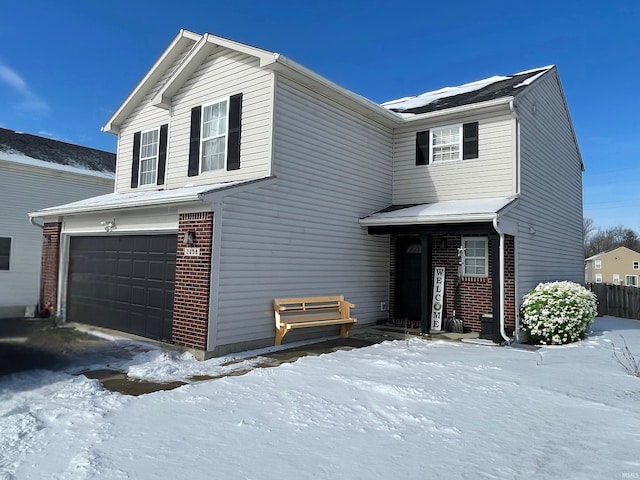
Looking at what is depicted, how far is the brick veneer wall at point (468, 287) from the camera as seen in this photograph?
1035cm

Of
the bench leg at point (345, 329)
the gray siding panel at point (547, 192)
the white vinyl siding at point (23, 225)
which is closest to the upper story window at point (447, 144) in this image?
the gray siding panel at point (547, 192)

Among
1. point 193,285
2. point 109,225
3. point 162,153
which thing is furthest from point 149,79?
point 193,285

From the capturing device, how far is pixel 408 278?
1244 centimetres

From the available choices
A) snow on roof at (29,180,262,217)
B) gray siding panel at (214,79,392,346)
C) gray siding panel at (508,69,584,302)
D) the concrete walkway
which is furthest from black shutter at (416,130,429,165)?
snow on roof at (29,180,262,217)

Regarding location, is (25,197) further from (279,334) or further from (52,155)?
(279,334)

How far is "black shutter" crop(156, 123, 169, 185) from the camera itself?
11.8 metres

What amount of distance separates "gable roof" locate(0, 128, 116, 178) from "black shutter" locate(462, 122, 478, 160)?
14.2 metres

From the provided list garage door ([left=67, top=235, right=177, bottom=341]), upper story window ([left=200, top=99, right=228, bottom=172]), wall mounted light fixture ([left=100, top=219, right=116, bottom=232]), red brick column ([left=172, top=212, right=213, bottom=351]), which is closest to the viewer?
red brick column ([left=172, top=212, right=213, bottom=351])

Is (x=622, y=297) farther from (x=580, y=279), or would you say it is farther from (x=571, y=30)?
(x=571, y=30)

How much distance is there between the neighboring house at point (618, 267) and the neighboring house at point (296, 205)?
50.5 m

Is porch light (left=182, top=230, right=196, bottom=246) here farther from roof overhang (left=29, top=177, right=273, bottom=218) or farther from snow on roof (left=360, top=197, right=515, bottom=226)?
snow on roof (left=360, top=197, right=515, bottom=226)

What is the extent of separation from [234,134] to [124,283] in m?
4.33

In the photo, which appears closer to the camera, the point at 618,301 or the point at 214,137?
the point at 214,137

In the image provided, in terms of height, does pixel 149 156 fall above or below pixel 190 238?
above
